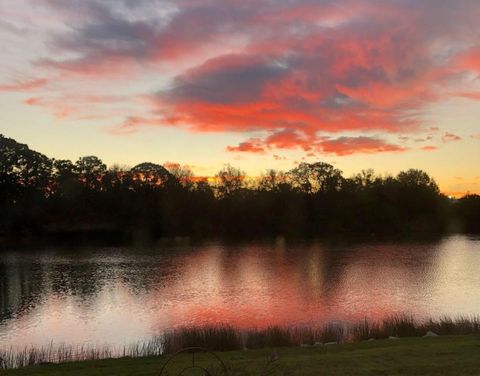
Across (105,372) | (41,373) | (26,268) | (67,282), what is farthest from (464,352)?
(26,268)

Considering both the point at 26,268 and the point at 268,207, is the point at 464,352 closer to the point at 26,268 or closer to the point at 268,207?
the point at 26,268

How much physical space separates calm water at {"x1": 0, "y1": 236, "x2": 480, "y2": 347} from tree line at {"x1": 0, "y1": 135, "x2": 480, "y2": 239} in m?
44.1

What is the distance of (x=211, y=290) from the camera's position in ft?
119

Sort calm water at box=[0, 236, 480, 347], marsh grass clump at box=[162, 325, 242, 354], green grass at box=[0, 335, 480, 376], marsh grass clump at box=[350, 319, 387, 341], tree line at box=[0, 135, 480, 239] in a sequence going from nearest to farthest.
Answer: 1. green grass at box=[0, 335, 480, 376]
2. marsh grass clump at box=[162, 325, 242, 354]
3. marsh grass clump at box=[350, 319, 387, 341]
4. calm water at box=[0, 236, 480, 347]
5. tree line at box=[0, 135, 480, 239]

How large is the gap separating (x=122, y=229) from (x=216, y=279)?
70.4m

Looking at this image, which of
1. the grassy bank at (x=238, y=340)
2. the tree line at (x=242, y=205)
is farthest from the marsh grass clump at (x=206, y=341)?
the tree line at (x=242, y=205)

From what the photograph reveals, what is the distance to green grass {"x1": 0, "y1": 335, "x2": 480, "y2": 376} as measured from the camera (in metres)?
11.1

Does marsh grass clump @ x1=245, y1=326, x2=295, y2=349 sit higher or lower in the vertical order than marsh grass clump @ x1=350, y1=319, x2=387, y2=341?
higher

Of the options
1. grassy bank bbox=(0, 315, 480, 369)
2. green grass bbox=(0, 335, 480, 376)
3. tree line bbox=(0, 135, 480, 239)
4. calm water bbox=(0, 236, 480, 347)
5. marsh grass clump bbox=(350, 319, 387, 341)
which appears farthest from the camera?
tree line bbox=(0, 135, 480, 239)

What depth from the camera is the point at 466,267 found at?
152ft

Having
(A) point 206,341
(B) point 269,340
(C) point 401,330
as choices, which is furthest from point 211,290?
(C) point 401,330

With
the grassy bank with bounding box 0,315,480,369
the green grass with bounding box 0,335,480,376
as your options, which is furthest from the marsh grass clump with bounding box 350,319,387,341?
the green grass with bounding box 0,335,480,376

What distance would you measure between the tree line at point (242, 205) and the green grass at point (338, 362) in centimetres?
8505

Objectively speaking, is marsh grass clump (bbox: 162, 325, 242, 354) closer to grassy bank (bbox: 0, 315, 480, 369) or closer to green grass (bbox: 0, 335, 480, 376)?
grassy bank (bbox: 0, 315, 480, 369)
